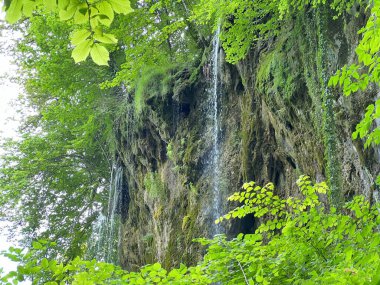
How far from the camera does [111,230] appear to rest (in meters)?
14.8

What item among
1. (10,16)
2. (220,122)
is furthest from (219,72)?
(10,16)

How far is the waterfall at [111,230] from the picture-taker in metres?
14.5

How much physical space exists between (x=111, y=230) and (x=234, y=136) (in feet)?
22.8

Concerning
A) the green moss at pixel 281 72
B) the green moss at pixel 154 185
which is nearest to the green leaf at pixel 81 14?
the green moss at pixel 281 72

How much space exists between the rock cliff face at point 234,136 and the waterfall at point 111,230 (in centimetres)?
34

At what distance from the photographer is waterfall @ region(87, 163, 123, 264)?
1448 cm

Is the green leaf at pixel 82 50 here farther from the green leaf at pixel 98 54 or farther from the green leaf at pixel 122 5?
the green leaf at pixel 122 5

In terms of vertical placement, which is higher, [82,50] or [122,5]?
[122,5]

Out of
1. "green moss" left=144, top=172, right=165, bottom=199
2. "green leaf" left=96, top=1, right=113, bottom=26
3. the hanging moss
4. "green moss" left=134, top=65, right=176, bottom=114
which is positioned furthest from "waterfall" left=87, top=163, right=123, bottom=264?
"green leaf" left=96, top=1, right=113, bottom=26

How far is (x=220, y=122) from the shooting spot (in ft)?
34.8

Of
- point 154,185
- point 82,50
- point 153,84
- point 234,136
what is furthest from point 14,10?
point 153,84

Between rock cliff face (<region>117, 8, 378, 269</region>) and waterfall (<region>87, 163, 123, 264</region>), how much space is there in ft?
1.12

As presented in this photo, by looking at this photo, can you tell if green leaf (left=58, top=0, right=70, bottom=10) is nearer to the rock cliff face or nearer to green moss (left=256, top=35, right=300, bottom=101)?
the rock cliff face

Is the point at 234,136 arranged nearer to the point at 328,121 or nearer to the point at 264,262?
the point at 328,121
